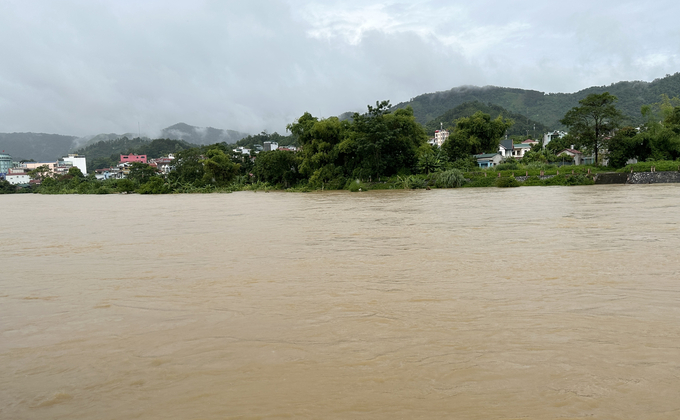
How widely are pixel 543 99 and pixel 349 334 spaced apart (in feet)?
495

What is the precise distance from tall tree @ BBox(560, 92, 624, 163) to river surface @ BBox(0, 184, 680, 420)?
31.8 m

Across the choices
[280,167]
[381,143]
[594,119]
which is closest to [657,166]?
[594,119]

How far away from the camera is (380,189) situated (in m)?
35.0

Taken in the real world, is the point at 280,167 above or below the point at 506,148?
below

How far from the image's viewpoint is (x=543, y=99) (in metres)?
135

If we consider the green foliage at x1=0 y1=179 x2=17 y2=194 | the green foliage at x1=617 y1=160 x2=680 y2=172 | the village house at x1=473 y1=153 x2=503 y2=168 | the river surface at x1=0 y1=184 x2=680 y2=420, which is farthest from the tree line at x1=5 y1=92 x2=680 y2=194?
the river surface at x1=0 y1=184 x2=680 y2=420

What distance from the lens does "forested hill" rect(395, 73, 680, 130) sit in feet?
323

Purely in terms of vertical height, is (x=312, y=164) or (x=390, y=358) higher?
(x=312, y=164)

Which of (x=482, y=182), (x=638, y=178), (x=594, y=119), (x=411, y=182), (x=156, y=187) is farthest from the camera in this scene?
(x=156, y=187)

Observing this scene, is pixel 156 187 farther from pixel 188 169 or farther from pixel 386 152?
pixel 386 152

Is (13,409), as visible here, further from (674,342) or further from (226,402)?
(674,342)

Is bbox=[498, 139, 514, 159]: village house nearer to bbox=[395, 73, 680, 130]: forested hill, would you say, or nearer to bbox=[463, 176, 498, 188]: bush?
bbox=[463, 176, 498, 188]: bush

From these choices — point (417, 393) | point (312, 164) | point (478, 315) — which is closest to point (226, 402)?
point (417, 393)

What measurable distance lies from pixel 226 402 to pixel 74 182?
62.3 m
